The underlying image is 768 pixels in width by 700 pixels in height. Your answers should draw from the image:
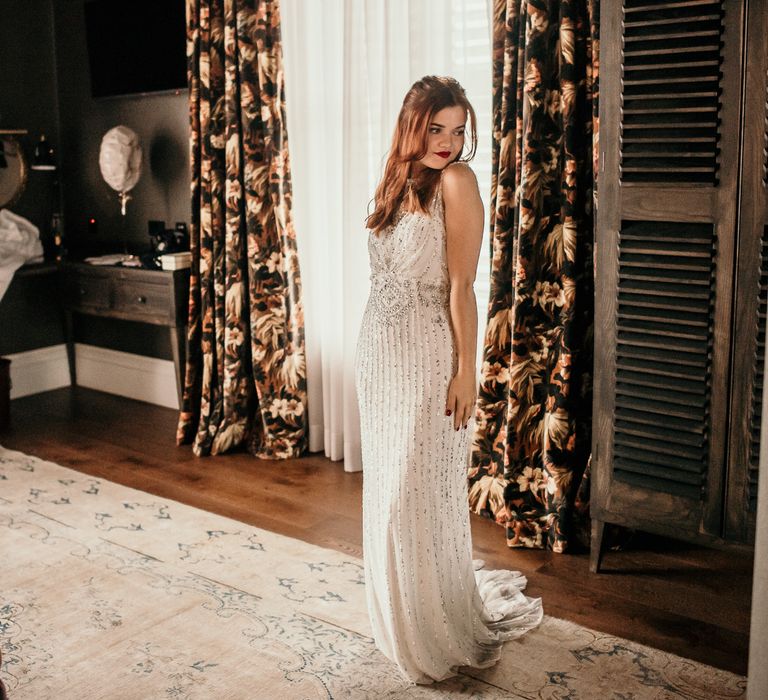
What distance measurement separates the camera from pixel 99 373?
17.4 ft

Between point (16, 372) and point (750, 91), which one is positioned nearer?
point (750, 91)

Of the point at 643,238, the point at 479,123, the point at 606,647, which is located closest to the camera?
the point at 606,647

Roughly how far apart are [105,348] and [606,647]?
3.69 metres

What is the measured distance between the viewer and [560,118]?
309 centimetres

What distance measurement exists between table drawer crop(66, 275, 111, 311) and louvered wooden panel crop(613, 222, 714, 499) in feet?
9.48

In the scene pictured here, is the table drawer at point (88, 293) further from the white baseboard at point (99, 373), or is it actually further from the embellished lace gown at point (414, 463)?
the embellished lace gown at point (414, 463)

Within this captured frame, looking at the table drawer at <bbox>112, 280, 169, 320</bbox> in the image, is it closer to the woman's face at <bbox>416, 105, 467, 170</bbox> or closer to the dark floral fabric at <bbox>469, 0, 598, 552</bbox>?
the dark floral fabric at <bbox>469, 0, 598, 552</bbox>

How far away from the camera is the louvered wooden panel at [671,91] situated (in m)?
2.50

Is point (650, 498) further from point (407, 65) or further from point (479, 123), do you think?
point (407, 65)

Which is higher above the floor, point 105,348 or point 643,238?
point 643,238

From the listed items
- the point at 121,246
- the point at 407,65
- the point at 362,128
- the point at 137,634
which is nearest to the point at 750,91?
the point at 407,65

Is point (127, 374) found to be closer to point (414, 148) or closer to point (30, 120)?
point (30, 120)

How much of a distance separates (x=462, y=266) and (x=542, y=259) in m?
0.95

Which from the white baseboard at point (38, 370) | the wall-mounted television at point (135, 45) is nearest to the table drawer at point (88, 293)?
the white baseboard at point (38, 370)
